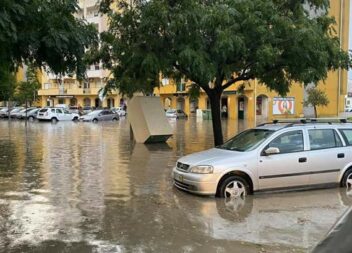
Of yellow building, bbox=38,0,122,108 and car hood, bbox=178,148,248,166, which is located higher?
yellow building, bbox=38,0,122,108

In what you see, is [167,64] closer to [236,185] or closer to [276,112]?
[236,185]

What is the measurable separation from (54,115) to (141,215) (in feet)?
143

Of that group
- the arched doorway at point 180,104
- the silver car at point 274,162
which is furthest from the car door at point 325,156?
the arched doorway at point 180,104

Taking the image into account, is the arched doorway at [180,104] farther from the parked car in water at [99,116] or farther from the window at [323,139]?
the window at [323,139]

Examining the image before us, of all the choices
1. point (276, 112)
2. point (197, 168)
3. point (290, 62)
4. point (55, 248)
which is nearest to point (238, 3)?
point (290, 62)

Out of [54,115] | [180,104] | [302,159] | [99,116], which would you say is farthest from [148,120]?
[180,104]

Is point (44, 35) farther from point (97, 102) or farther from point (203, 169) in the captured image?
point (97, 102)

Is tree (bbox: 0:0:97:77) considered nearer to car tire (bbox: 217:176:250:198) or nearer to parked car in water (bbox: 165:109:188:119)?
car tire (bbox: 217:176:250:198)

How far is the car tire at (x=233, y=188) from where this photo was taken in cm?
931

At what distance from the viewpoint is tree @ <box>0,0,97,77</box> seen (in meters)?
4.79

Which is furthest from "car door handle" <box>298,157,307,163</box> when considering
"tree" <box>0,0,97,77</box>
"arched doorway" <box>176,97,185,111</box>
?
"arched doorway" <box>176,97,185,111</box>

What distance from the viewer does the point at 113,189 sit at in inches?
415

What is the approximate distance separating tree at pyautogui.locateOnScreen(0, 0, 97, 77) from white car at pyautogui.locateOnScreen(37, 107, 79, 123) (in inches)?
1758

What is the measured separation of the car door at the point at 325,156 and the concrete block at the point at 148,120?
1273cm
